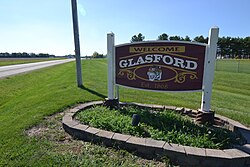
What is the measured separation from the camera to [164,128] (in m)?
3.44

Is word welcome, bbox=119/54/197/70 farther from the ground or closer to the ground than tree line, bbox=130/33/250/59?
closer to the ground

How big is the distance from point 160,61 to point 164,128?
154 cm

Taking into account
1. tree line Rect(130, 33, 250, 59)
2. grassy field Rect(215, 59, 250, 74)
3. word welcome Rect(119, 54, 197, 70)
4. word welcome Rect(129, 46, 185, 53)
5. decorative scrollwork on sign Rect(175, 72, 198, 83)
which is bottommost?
grassy field Rect(215, 59, 250, 74)

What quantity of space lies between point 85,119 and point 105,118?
446mm

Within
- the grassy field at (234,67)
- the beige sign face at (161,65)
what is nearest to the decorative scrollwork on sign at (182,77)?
the beige sign face at (161,65)

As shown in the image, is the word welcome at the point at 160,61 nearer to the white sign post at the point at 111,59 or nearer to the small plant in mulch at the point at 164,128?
the white sign post at the point at 111,59

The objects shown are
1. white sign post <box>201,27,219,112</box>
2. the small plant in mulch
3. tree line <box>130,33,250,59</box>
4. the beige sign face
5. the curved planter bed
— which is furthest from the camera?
tree line <box>130,33,250,59</box>

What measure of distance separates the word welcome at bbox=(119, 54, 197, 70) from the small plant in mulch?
45.3 inches

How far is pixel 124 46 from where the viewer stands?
14.8ft

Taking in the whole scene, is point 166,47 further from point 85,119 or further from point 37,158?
point 37,158

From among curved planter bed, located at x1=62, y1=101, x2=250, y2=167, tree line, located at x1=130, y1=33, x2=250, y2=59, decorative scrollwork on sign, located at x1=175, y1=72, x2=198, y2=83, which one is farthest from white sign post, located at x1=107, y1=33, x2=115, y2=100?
tree line, located at x1=130, y1=33, x2=250, y2=59

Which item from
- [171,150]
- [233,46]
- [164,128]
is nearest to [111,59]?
[164,128]

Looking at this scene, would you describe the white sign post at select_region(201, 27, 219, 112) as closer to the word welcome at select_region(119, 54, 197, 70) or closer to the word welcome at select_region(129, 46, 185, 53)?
the word welcome at select_region(119, 54, 197, 70)

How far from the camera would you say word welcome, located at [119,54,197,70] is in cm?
388
